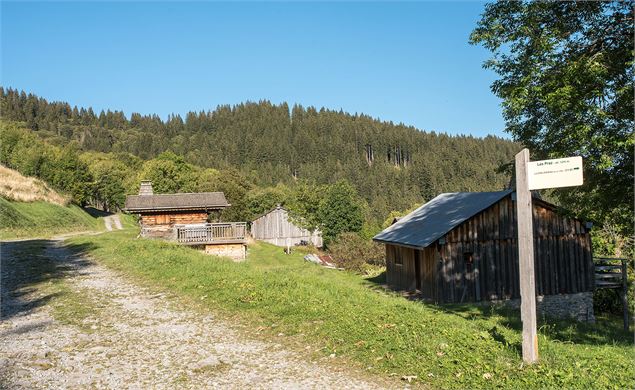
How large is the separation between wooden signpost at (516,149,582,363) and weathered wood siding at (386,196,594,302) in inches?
540

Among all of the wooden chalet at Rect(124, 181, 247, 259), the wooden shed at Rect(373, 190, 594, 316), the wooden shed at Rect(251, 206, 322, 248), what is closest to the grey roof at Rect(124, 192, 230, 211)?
the wooden chalet at Rect(124, 181, 247, 259)

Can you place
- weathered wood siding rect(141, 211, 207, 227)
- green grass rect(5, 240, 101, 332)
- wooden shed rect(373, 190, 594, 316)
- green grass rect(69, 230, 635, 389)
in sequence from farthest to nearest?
1. weathered wood siding rect(141, 211, 207, 227)
2. wooden shed rect(373, 190, 594, 316)
3. green grass rect(5, 240, 101, 332)
4. green grass rect(69, 230, 635, 389)

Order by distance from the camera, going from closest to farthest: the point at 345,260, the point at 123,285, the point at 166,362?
the point at 166,362 → the point at 123,285 → the point at 345,260

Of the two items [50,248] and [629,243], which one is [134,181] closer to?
[50,248]

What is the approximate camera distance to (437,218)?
78.2ft

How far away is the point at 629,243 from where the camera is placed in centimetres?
2850

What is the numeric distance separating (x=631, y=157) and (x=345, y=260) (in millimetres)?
30357

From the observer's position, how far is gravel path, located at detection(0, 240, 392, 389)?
21.6 ft

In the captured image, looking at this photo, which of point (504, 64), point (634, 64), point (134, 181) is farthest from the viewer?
point (134, 181)

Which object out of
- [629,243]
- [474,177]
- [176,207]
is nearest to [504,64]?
[629,243]

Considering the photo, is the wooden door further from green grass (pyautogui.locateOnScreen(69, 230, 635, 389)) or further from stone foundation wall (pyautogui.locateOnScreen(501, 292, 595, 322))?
green grass (pyautogui.locateOnScreen(69, 230, 635, 389))

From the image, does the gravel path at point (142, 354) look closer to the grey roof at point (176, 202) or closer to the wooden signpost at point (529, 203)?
the wooden signpost at point (529, 203)

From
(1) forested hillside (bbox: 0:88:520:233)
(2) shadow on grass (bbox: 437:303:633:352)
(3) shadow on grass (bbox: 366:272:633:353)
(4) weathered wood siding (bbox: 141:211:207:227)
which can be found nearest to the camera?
(3) shadow on grass (bbox: 366:272:633:353)

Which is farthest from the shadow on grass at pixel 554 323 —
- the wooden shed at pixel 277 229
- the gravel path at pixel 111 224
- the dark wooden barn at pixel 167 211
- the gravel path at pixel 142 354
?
the gravel path at pixel 111 224
